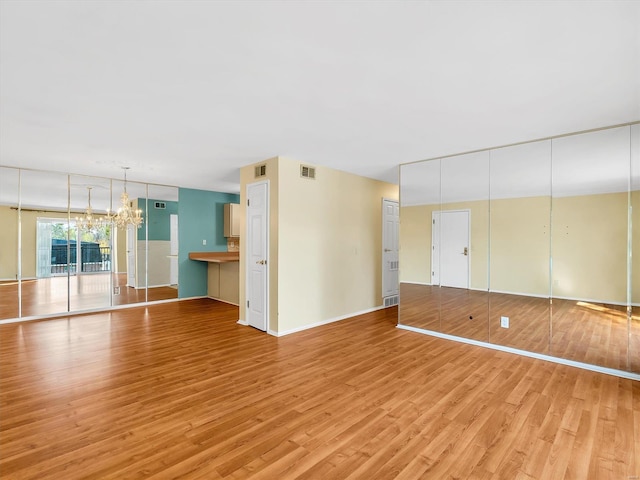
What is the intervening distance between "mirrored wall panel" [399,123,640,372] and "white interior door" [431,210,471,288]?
0.01 m

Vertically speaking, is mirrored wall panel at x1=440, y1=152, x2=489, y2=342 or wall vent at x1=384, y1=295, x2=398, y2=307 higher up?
mirrored wall panel at x1=440, y1=152, x2=489, y2=342

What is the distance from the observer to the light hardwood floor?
1.89 metres

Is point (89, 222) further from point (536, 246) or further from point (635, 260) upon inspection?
point (635, 260)

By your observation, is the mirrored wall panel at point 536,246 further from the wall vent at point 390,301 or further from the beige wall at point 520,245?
the wall vent at point 390,301

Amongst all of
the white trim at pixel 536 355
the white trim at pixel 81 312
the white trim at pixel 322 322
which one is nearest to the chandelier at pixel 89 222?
the white trim at pixel 81 312

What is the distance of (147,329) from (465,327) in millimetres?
4822

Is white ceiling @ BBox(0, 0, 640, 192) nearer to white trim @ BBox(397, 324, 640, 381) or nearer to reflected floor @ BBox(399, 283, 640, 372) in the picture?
reflected floor @ BBox(399, 283, 640, 372)

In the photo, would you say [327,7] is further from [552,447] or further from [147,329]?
[147,329]

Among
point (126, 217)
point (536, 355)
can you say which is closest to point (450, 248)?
point (536, 355)

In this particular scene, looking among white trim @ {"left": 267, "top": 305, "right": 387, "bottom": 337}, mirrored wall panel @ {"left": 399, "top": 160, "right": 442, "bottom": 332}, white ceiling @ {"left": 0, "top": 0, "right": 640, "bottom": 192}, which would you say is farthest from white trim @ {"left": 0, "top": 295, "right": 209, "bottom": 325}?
mirrored wall panel @ {"left": 399, "top": 160, "right": 442, "bottom": 332}

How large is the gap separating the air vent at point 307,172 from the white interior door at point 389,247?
196cm

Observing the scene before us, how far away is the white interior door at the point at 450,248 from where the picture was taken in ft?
14.1

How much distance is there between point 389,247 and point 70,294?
21.0ft

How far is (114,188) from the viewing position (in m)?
6.55
